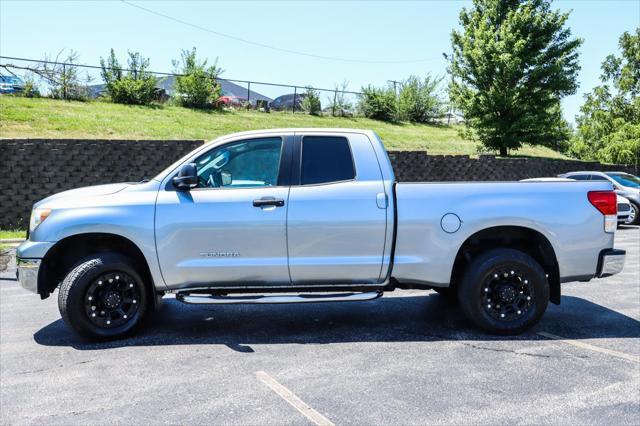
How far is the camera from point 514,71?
84.4 feet

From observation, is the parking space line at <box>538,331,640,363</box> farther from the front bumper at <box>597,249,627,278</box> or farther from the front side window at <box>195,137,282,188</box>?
the front side window at <box>195,137,282,188</box>

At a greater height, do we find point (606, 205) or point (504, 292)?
point (606, 205)

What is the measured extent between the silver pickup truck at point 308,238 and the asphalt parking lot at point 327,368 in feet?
1.43

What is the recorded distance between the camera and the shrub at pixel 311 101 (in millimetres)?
31422

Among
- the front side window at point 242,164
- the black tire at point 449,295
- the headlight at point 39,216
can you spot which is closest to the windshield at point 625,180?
the black tire at point 449,295

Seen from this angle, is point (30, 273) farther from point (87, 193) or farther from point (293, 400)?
point (293, 400)

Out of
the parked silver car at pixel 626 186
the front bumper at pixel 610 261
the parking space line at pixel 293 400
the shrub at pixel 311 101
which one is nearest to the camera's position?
the parking space line at pixel 293 400

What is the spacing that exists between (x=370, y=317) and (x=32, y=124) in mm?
16482

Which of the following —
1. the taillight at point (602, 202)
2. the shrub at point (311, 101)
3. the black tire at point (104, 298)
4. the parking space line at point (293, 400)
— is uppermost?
the shrub at point (311, 101)

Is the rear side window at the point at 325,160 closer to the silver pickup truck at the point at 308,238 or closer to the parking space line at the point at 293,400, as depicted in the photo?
the silver pickup truck at the point at 308,238

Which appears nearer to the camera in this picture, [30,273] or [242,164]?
[30,273]

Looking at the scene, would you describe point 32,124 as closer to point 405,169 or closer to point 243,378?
point 405,169

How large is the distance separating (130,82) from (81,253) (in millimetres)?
21171

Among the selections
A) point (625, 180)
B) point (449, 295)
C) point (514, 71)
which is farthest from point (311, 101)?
point (449, 295)
